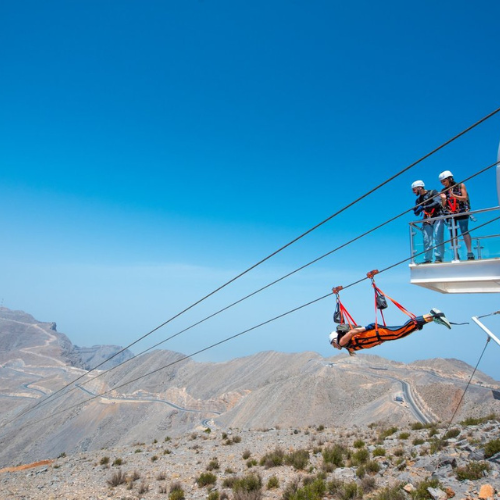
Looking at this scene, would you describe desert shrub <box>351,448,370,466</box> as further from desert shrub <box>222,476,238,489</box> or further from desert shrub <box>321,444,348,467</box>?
desert shrub <box>222,476,238,489</box>

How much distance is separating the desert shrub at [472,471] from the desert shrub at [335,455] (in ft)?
18.8

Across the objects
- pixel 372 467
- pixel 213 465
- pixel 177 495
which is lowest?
pixel 177 495

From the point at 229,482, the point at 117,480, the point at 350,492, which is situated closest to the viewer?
the point at 350,492

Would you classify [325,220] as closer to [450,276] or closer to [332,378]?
[450,276]

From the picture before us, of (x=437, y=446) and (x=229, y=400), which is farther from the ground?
(x=437, y=446)

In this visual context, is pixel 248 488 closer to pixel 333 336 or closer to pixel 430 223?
pixel 333 336

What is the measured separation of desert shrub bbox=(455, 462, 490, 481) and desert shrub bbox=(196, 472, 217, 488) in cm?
893

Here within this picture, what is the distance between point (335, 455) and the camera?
16.7 meters

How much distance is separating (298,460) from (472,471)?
300 inches

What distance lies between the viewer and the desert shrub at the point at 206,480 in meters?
15.2

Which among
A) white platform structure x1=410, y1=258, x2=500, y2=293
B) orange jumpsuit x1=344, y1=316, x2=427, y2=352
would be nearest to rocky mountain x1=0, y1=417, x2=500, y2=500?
orange jumpsuit x1=344, y1=316, x2=427, y2=352

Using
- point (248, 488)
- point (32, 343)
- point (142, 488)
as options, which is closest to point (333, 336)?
point (248, 488)

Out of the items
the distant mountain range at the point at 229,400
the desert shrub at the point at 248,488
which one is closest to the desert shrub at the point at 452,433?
the distant mountain range at the point at 229,400

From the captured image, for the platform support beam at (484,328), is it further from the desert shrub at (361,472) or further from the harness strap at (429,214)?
the desert shrub at (361,472)
